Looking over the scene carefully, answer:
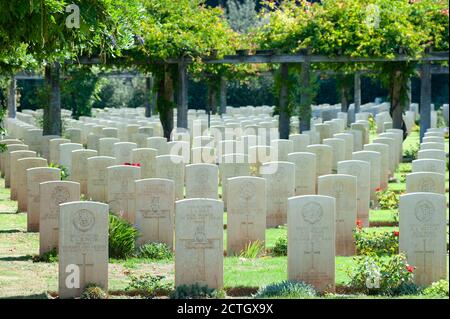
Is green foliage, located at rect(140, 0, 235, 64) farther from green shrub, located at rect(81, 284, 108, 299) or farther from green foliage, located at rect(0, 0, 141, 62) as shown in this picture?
green shrub, located at rect(81, 284, 108, 299)

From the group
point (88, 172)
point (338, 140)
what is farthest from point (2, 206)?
point (338, 140)

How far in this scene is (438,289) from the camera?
12.8 meters

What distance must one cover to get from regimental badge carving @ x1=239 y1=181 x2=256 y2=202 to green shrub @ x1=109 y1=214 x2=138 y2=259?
158cm

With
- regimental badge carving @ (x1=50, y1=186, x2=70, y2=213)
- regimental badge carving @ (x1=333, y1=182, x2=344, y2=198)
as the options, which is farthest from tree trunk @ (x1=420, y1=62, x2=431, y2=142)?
regimental badge carving @ (x1=50, y1=186, x2=70, y2=213)

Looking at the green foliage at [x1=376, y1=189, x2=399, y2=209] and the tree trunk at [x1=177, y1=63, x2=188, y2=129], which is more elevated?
the tree trunk at [x1=177, y1=63, x2=188, y2=129]

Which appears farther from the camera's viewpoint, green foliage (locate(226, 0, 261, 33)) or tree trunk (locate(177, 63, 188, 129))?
green foliage (locate(226, 0, 261, 33))

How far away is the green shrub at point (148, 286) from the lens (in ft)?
42.7

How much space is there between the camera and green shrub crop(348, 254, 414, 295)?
1296cm

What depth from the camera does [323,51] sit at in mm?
28672

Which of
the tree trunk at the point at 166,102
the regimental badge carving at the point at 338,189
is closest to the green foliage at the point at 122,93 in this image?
the tree trunk at the point at 166,102

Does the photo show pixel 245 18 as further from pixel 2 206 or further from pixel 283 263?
pixel 283 263

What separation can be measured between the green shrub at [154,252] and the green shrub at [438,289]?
4060 millimetres
